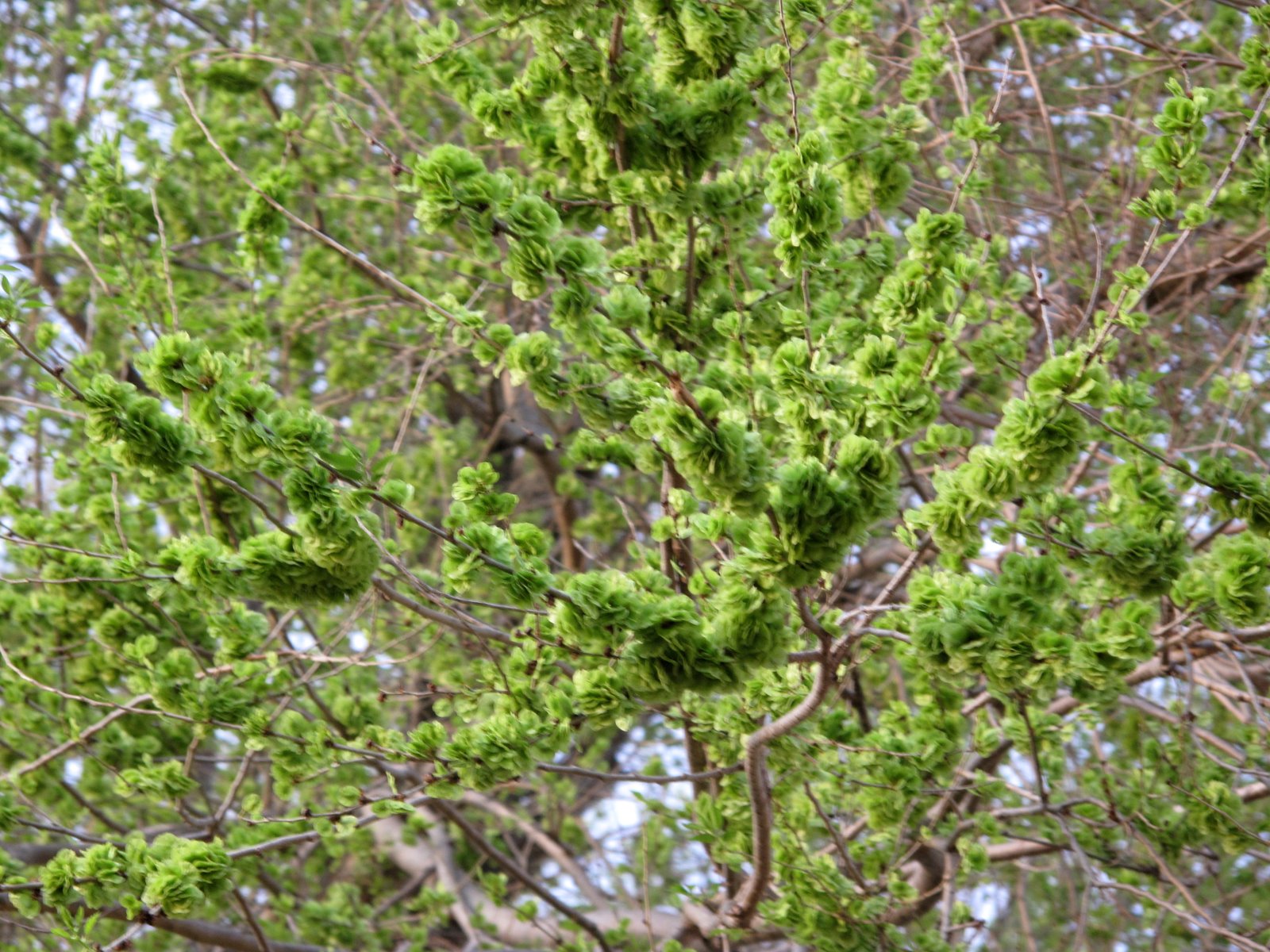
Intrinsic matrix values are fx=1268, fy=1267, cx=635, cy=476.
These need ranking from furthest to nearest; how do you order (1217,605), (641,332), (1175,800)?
(1175,800)
(641,332)
(1217,605)

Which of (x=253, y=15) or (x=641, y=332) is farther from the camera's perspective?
(x=253, y=15)

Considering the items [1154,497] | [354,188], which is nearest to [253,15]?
[354,188]

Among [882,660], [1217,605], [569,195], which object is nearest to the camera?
[1217,605]

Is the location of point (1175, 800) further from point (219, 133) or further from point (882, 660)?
point (219, 133)

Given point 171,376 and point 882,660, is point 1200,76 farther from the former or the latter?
point 171,376

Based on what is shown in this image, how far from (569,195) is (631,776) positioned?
5.32 ft

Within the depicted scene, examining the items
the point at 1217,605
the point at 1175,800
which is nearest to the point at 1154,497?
the point at 1217,605

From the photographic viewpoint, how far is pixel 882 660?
514 cm

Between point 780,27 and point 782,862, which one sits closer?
point 780,27

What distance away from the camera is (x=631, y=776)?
339 centimetres

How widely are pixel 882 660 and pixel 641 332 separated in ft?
7.79

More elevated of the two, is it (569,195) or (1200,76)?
(569,195)

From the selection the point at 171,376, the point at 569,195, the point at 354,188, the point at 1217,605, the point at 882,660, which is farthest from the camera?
the point at 354,188

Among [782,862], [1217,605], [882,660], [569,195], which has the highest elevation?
[569,195]
